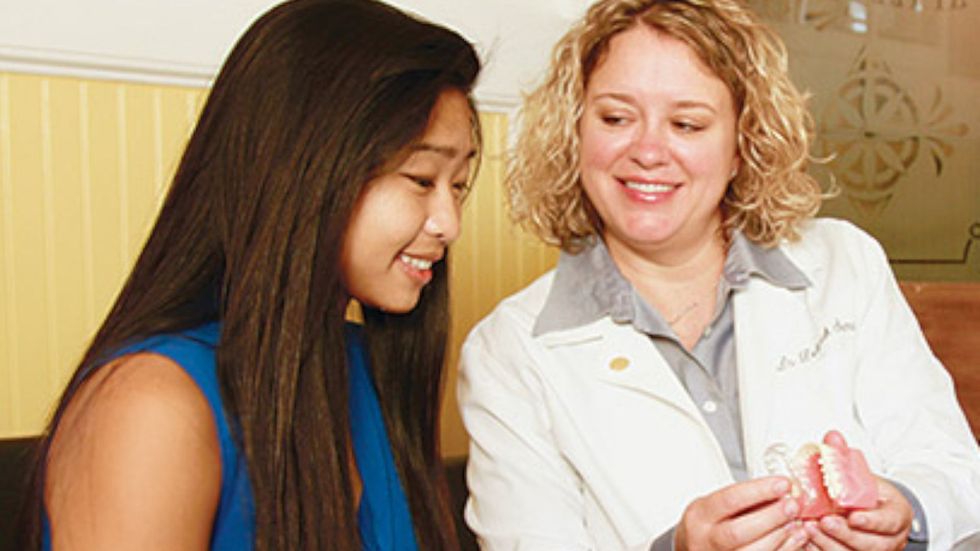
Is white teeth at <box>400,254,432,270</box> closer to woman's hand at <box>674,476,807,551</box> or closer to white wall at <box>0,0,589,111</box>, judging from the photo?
woman's hand at <box>674,476,807,551</box>

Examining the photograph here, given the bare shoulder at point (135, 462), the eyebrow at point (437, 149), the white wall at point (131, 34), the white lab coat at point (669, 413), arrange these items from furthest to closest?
1. the white wall at point (131, 34)
2. the white lab coat at point (669, 413)
3. the eyebrow at point (437, 149)
4. the bare shoulder at point (135, 462)

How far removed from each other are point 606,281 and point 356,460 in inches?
18.0

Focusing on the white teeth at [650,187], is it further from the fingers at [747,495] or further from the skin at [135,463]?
the skin at [135,463]

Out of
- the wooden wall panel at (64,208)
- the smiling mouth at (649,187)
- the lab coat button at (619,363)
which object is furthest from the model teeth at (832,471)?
the wooden wall panel at (64,208)

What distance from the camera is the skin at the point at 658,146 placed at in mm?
1447

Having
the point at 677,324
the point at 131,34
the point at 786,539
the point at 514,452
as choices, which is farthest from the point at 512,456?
the point at 131,34

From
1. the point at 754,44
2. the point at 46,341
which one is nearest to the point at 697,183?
the point at 754,44

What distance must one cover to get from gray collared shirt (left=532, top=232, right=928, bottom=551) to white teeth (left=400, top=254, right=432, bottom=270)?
0.34 m

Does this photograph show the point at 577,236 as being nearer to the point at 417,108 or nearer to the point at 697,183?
the point at 697,183

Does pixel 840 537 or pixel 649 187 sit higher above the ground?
pixel 649 187

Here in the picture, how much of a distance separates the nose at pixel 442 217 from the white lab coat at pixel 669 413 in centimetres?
36

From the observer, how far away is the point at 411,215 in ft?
3.73

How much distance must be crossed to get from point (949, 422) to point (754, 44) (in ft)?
1.89

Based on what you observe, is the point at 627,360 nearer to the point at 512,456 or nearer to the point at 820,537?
the point at 512,456
